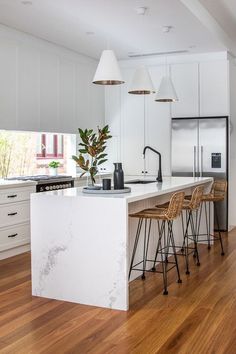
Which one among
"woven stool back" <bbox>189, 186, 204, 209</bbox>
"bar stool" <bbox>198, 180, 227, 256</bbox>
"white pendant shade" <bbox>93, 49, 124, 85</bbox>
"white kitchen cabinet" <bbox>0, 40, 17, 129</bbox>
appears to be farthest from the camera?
"bar stool" <bbox>198, 180, 227, 256</bbox>

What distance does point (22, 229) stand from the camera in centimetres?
569

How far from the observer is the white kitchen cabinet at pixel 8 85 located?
5.56m

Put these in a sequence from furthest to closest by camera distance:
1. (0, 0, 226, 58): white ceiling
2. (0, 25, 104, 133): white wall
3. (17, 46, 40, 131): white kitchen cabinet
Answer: (17, 46, 40, 131): white kitchen cabinet, (0, 25, 104, 133): white wall, (0, 0, 226, 58): white ceiling

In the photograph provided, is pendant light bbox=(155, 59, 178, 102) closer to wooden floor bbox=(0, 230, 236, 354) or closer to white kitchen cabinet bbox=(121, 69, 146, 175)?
white kitchen cabinet bbox=(121, 69, 146, 175)

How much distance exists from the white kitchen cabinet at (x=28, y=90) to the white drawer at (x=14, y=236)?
130 centimetres

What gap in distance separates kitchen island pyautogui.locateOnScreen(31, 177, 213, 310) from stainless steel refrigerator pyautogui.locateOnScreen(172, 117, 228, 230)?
10.3 ft

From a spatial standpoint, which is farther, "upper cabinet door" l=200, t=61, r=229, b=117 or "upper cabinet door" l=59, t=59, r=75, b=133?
"upper cabinet door" l=200, t=61, r=229, b=117

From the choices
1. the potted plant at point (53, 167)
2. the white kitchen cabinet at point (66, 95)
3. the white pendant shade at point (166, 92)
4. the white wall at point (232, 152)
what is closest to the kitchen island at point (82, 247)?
the white pendant shade at point (166, 92)

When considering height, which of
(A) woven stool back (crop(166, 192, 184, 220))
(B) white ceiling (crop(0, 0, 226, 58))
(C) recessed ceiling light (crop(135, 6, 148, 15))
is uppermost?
(B) white ceiling (crop(0, 0, 226, 58))

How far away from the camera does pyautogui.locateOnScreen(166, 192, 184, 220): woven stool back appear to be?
416 cm

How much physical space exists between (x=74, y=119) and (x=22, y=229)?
7.18ft

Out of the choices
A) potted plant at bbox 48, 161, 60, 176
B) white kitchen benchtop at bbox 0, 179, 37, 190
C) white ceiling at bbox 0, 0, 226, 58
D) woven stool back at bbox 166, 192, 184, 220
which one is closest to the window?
potted plant at bbox 48, 161, 60, 176

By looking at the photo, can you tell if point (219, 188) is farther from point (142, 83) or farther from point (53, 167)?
point (53, 167)

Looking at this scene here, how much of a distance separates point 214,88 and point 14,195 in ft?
11.7
